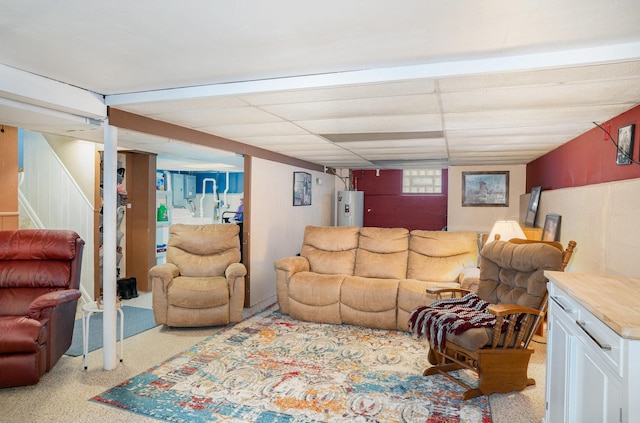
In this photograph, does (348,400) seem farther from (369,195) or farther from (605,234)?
(369,195)

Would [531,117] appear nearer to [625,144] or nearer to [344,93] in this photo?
[625,144]

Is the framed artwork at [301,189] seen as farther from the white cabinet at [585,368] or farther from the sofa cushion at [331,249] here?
the white cabinet at [585,368]

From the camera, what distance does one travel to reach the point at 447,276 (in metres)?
4.36

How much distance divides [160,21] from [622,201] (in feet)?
9.64

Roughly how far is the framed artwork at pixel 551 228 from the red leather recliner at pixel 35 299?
445 cm

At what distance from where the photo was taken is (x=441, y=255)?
4516 millimetres

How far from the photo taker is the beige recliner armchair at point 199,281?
4020 millimetres

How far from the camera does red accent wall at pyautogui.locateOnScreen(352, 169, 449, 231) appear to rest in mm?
8094

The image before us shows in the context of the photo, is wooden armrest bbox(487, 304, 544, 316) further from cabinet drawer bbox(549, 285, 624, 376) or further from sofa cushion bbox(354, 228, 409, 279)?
sofa cushion bbox(354, 228, 409, 279)


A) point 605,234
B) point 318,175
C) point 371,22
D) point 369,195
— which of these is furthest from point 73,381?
point 369,195

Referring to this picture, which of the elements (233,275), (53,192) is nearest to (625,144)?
(233,275)

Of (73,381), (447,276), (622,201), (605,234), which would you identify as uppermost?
(622,201)

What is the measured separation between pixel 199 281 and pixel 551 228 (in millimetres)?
3726

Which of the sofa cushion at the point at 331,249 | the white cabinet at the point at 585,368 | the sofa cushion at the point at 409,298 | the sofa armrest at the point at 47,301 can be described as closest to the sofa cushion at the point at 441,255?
the sofa cushion at the point at 409,298
